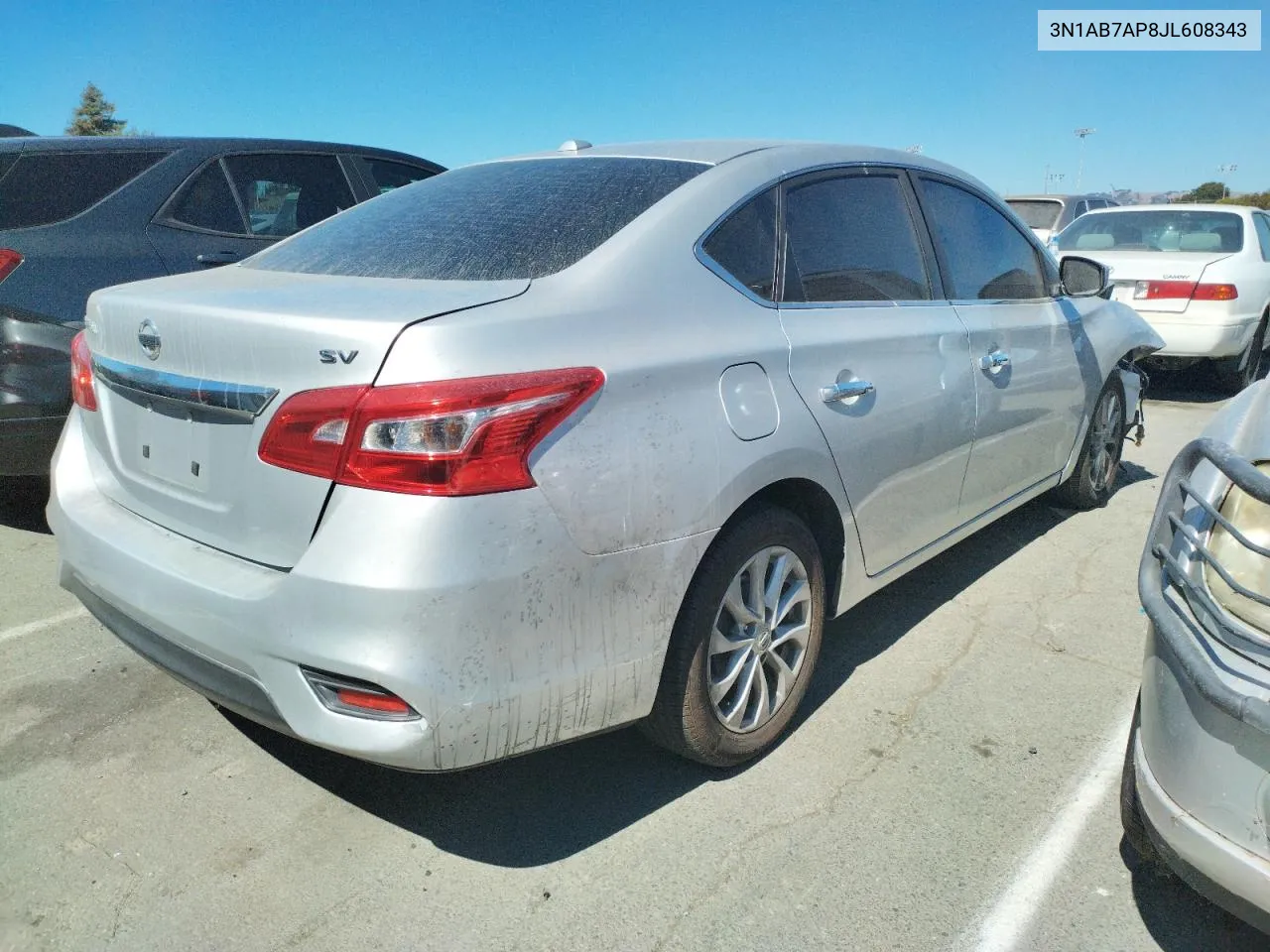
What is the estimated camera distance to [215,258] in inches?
162

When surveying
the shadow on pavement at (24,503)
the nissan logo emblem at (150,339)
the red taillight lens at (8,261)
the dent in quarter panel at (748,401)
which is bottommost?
the shadow on pavement at (24,503)

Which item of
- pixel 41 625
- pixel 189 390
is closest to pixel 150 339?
pixel 189 390

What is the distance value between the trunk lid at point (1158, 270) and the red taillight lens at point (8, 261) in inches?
288

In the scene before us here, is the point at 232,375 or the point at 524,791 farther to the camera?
the point at 524,791

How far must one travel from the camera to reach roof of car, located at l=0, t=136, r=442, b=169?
415 centimetres

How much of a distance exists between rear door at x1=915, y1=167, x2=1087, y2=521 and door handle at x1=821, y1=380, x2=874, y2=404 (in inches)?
30.8

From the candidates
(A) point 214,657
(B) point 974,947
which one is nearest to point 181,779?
(A) point 214,657

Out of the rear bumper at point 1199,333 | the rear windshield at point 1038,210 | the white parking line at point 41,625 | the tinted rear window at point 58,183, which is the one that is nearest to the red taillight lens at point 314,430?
the white parking line at point 41,625

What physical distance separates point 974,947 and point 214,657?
1.75m

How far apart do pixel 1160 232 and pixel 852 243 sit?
691 centimetres

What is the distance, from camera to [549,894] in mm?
2176

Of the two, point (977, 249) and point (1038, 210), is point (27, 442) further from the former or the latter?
point (1038, 210)

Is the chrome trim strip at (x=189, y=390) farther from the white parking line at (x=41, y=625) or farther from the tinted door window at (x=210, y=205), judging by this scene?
the tinted door window at (x=210, y=205)

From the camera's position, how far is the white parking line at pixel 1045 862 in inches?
81.2
